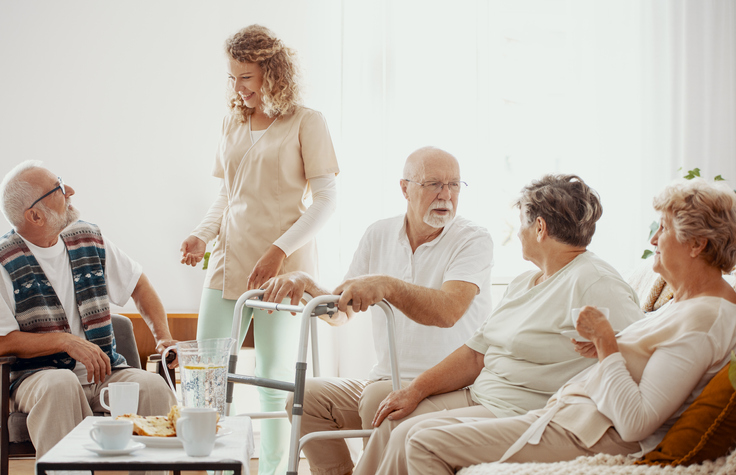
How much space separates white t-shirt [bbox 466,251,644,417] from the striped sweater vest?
4.17 feet

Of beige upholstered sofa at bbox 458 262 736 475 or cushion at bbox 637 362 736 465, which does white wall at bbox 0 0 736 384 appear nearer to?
beige upholstered sofa at bbox 458 262 736 475

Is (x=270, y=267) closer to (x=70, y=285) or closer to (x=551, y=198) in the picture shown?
(x=70, y=285)

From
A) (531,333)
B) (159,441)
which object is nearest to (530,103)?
(531,333)

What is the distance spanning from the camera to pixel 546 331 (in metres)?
1.63

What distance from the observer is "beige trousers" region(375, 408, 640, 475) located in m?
1.39

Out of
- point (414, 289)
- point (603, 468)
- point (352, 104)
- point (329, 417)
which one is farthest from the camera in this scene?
point (352, 104)

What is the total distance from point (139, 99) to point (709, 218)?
9.59ft

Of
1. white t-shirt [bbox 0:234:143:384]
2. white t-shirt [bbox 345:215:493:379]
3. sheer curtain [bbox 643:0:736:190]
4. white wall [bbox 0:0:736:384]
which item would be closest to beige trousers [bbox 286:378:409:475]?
white t-shirt [bbox 345:215:493:379]

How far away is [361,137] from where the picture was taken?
341cm

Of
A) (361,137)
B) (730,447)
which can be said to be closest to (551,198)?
(730,447)

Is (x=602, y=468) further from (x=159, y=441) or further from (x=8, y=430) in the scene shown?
(x=8, y=430)

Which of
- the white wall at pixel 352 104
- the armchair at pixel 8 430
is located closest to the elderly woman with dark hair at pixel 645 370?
the armchair at pixel 8 430

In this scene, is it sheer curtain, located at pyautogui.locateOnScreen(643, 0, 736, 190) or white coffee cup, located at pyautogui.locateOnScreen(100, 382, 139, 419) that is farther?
sheer curtain, located at pyautogui.locateOnScreen(643, 0, 736, 190)

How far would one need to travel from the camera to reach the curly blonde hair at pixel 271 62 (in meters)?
2.26
